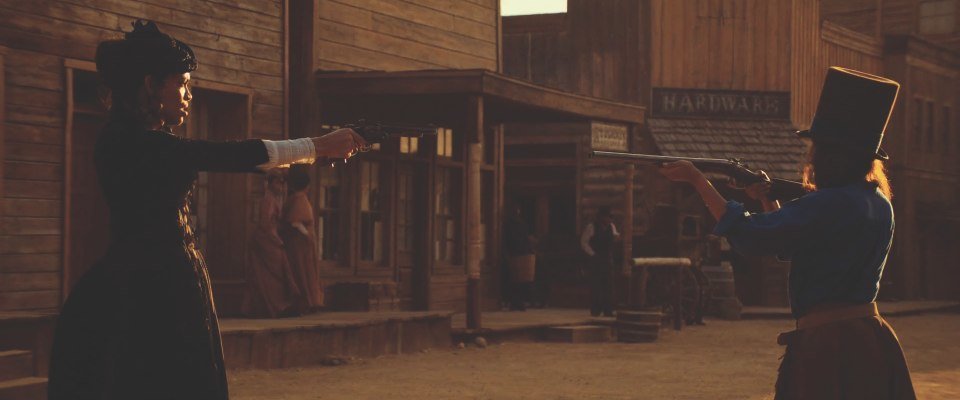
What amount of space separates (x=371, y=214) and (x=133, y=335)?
12.3m

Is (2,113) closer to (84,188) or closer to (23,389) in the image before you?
(84,188)

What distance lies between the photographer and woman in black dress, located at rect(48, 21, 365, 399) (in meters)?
4.34

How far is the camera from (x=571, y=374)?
11.8 meters

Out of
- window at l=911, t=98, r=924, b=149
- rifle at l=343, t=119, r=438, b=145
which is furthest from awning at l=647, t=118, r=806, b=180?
rifle at l=343, t=119, r=438, b=145

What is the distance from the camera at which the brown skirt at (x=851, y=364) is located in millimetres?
4512

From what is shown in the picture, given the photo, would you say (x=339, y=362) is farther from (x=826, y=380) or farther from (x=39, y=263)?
(x=826, y=380)

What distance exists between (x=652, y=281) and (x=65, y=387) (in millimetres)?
14597

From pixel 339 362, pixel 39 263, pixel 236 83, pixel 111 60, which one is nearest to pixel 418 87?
pixel 236 83

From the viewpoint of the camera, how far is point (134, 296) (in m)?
A: 4.33

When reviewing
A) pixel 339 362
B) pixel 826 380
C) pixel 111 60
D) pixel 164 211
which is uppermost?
pixel 111 60

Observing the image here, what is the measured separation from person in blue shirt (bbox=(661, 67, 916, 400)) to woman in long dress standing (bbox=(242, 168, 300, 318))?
900cm

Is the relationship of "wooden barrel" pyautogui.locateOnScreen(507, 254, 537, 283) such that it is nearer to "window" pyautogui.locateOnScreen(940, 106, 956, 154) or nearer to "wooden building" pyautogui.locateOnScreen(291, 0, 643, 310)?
"wooden building" pyautogui.locateOnScreen(291, 0, 643, 310)

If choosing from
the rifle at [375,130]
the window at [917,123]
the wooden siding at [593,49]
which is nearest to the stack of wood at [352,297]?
the wooden siding at [593,49]

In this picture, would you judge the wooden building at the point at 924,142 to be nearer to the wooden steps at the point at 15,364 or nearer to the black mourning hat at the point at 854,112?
the wooden steps at the point at 15,364
